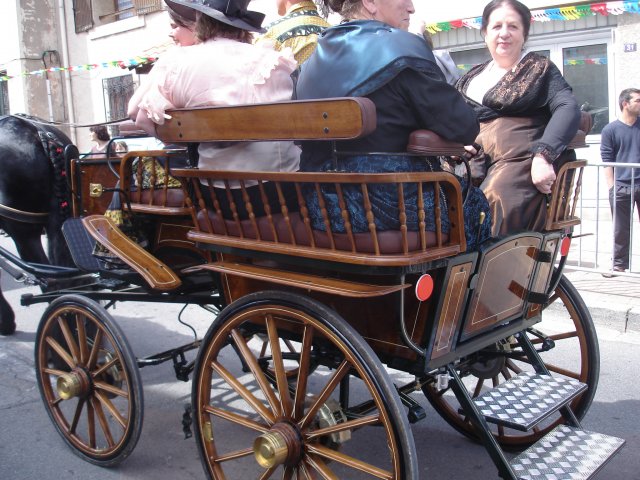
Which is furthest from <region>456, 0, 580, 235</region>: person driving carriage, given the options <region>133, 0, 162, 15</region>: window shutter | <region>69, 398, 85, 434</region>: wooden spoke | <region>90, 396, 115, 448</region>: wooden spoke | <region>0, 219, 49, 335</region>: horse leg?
<region>133, 0, 162, 15</region>: window shutter

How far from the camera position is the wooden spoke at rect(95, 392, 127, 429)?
10.2 feet

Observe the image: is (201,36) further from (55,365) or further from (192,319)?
(192,319)

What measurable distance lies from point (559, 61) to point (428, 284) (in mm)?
7909

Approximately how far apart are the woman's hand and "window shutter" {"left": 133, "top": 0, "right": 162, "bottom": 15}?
12.4 metres

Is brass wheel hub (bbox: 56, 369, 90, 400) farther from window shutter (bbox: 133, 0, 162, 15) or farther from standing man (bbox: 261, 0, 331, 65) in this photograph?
window shutter (bbox: 133, 0, 162, 15)

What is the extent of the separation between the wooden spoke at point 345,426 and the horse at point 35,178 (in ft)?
9.08

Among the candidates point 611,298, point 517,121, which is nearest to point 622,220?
point 611,298

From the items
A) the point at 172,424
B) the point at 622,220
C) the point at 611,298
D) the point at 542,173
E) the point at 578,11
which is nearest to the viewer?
A: the point at 542,173

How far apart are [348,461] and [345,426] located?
11 cm

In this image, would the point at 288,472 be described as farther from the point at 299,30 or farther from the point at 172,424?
the point at 299,30

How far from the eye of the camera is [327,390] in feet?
7.62

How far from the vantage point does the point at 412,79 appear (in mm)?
2203

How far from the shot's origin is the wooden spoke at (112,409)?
3.11 meters

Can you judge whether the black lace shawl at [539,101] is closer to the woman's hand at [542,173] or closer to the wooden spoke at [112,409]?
the woman's hand at [542,173]
